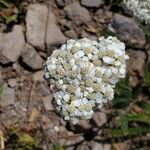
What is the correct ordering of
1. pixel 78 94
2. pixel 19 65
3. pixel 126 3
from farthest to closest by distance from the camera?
1. pixel 19 65
2. pixel 126 3
3. pixel 78 94

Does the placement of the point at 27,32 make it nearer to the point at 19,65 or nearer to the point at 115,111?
the point at 19,65

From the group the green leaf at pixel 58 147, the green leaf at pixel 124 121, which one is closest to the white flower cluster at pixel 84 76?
the green leaf at pixel 124 121

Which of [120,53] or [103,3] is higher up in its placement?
[120,53]

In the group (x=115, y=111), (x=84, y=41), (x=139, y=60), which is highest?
(x=84, y=41)

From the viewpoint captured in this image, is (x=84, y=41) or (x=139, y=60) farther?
(x=139, y=60)

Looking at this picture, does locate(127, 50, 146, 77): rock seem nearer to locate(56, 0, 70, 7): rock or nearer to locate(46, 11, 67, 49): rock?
locate(46, 11, 67, 49): rock

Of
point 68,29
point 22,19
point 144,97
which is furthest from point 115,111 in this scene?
point 22,19

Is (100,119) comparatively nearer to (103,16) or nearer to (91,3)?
(103,16)

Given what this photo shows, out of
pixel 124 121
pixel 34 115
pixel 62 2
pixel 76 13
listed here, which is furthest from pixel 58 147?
pixel 62 2
